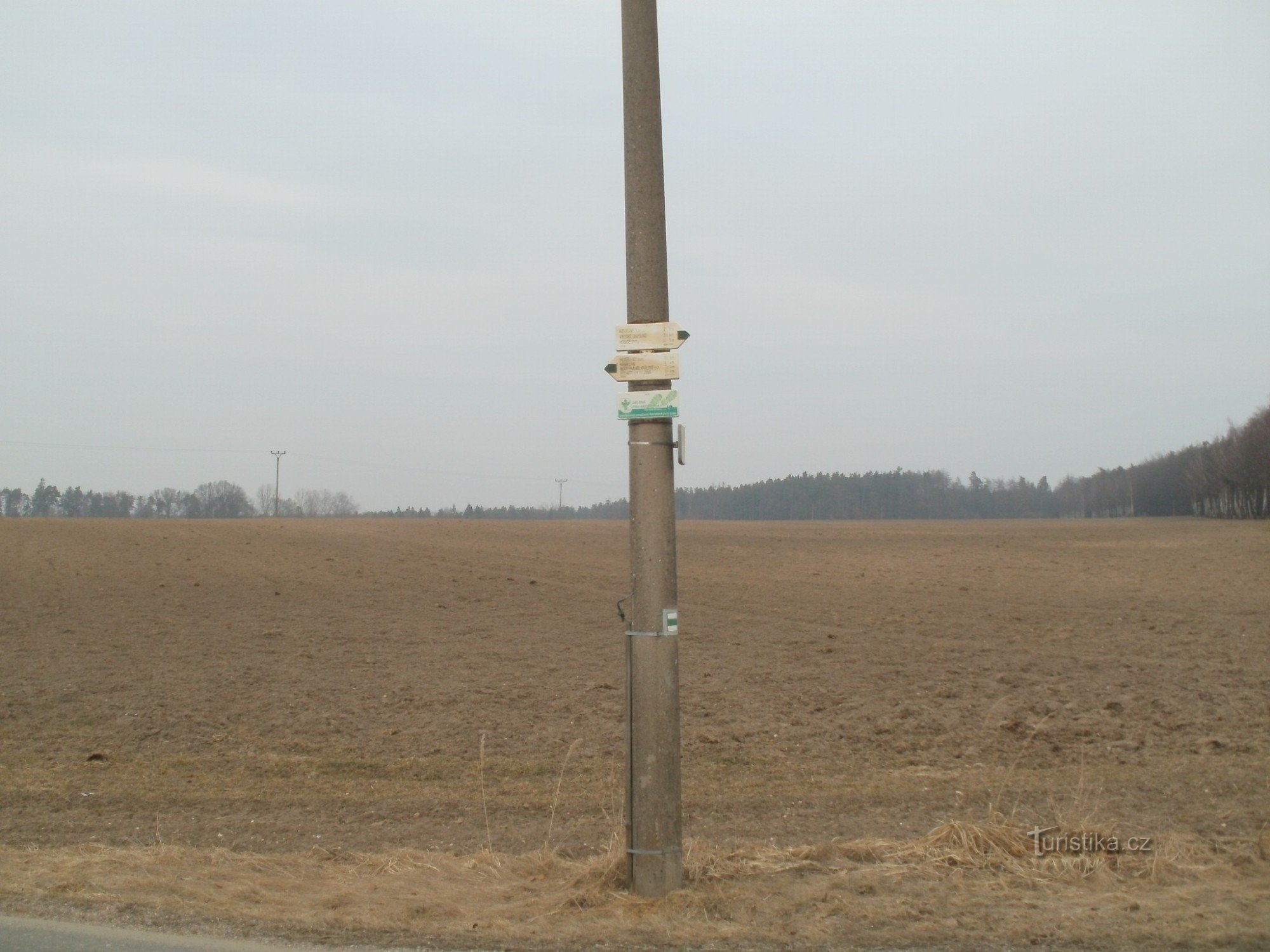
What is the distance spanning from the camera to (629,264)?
6098 millimetres

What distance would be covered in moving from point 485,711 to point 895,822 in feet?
20.5

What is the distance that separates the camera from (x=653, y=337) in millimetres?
6004

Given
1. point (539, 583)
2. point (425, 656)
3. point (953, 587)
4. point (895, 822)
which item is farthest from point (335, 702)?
point (953, 587)

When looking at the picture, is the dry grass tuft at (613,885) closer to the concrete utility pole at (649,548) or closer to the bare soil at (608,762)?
the bare soil at (608,762)

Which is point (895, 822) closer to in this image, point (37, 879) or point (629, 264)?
point (629, 264)

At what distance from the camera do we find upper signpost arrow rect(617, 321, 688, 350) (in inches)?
236

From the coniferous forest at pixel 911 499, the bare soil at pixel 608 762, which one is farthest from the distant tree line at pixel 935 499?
the bare soil at pixel 608 762

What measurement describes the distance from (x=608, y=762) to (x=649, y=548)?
4821 millimetres

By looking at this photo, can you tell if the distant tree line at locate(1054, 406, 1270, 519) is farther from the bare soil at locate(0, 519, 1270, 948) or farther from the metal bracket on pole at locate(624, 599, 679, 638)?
the metal bracket on pole at locate(624, 599, 679, 638)

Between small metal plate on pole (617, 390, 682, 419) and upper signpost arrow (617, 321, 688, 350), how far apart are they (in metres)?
0.25

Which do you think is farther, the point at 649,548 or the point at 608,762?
the point at 608,762

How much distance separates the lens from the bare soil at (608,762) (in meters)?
5.57

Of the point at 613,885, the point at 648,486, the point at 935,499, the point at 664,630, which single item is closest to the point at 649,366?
the point at 648,486

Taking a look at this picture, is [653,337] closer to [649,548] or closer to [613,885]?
[649,548]
